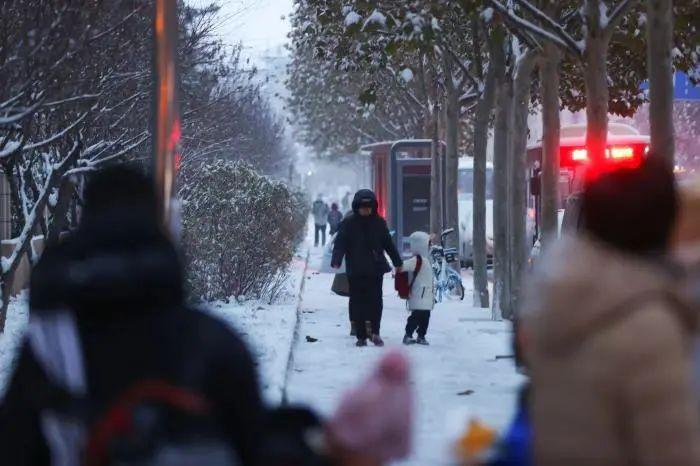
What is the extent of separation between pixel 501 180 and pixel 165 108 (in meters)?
13.0

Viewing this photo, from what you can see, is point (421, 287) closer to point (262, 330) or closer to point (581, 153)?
point (262, 330)

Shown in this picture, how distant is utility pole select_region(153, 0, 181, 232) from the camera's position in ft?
28.0

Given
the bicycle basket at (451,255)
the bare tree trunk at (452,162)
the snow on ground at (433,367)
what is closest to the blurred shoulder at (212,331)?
the snow on ground at (433,367)

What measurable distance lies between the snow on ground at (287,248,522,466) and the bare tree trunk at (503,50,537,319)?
752mm

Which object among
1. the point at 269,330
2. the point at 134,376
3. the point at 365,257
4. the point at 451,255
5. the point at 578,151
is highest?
the point at 578,151

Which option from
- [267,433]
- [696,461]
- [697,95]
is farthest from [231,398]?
[697,95]

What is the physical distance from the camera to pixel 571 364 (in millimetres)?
3586

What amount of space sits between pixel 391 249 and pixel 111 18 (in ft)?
13.0

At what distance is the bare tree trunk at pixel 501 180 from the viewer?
67.7 ft

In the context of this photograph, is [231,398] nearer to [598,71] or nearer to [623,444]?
[623,444]

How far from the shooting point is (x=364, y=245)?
16.2 m

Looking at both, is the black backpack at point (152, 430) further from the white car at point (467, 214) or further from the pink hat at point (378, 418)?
the white car at point (467, 214)

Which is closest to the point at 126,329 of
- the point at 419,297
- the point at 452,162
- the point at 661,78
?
the point at 661,78

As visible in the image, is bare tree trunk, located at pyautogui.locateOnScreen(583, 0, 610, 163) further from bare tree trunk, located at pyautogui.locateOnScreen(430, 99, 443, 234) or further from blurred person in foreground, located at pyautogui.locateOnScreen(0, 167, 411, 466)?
bare tree trunk, located at pyautogui.locateOnScreen(430, 99, 443, 234)
